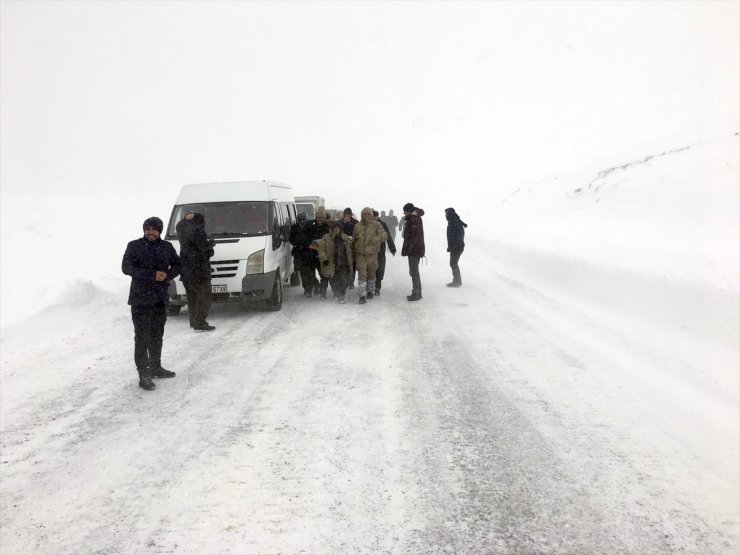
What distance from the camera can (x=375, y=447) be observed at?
4.13 meters

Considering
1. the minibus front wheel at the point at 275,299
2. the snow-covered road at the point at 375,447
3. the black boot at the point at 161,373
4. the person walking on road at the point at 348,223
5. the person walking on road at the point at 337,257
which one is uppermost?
the person walking on road at the point at 348,223

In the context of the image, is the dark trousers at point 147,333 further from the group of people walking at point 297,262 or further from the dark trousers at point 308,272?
the dark trousers at point 308,272

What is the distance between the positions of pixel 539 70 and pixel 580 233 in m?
144

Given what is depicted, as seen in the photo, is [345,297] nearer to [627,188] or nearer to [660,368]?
[660,368]

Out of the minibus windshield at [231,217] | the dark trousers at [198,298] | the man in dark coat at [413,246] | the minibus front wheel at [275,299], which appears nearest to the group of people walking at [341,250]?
the man in dark coat at [413,246]

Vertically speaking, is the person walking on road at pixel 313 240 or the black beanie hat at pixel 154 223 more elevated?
the black beanie hat at pixel 154 223

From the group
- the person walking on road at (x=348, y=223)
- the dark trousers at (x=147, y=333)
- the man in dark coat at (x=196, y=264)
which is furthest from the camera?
the person walking on road at (x=348, y=223)

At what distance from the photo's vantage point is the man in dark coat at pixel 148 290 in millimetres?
5676

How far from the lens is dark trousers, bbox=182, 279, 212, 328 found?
27.8ft

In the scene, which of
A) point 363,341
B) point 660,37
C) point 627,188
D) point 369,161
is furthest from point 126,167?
point 660,37

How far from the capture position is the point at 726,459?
4.03 m

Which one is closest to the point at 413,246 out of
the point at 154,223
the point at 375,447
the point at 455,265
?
the point at 455,265

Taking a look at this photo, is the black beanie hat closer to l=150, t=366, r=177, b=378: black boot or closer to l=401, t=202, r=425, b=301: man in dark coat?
l=150, t=366, r=177, b=378: black boot

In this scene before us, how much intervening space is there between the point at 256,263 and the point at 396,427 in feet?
18.0
